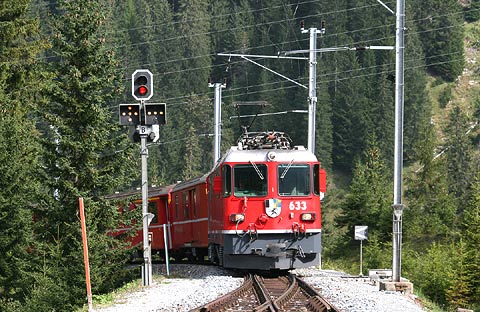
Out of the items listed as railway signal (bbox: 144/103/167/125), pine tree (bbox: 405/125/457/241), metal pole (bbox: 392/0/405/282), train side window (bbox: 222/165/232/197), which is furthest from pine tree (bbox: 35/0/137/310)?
pine tree (bbox: 405/125/457/241)

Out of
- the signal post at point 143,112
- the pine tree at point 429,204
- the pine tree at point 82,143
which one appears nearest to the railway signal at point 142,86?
the signal post at point 143,112

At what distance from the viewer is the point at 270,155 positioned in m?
23.8

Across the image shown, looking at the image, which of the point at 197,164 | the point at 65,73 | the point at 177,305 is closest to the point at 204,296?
the point at 177,305

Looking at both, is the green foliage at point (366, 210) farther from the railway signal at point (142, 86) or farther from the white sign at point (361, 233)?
the railway signal at point (142, 86)

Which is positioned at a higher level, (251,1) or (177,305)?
Answer: (251,1)

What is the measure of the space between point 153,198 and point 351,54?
299ft

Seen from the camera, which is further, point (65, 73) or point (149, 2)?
point (149, 2)

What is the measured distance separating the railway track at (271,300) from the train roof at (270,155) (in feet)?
12.0

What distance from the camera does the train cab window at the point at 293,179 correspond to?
77.9 ft

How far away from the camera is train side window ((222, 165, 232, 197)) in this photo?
23.7 meters

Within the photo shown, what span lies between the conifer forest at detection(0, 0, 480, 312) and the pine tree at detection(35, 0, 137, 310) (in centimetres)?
6

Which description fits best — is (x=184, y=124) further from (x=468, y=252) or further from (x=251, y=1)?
(x=468, y=252)

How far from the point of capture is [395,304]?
669 inches

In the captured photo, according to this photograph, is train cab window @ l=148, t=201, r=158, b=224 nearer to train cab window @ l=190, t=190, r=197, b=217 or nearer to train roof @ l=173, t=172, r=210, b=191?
train roof @ l=173, t=172, r=210, b=191
